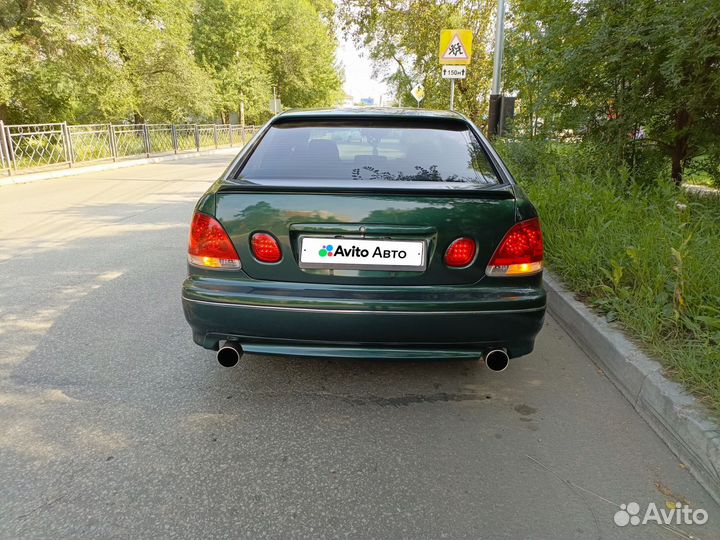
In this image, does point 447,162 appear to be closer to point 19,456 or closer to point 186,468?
point 186,468

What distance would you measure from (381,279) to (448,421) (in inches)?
31.7

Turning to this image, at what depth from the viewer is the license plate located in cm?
242

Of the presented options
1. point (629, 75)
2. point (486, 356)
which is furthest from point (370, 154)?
point (629, 75)

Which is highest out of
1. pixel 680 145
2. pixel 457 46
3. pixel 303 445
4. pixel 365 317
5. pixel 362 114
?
pixel 457 46

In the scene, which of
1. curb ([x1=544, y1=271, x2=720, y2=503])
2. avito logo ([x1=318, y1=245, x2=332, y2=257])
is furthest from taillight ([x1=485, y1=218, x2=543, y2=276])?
curb ([x1=544, y1=271, x2=720, y2=503])

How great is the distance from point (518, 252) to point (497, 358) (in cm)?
52

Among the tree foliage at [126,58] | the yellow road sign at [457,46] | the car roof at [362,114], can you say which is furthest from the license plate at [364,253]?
the tree foliage at [126,58]

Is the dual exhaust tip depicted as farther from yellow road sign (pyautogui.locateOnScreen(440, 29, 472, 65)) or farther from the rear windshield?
yellow road sign (pyautogui.locateOnScreen(440, 29, 472, 65))

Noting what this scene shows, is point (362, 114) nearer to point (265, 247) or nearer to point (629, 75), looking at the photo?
point (265, 247)

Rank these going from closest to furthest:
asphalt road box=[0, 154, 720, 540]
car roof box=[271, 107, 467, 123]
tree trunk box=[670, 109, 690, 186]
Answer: asphalt road box=[0, 154, 720, 540]
car roof box=[271, 107, 467, 123]
tree trunk box=[670, 109, 690, 186]

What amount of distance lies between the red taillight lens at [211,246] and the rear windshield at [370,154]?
33cm

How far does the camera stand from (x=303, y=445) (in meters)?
2.41

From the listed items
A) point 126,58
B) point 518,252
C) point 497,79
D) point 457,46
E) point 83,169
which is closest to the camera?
point 518,252

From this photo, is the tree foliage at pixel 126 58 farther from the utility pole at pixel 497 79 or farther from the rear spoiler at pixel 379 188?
the rear spoiler at pixel 379 188
